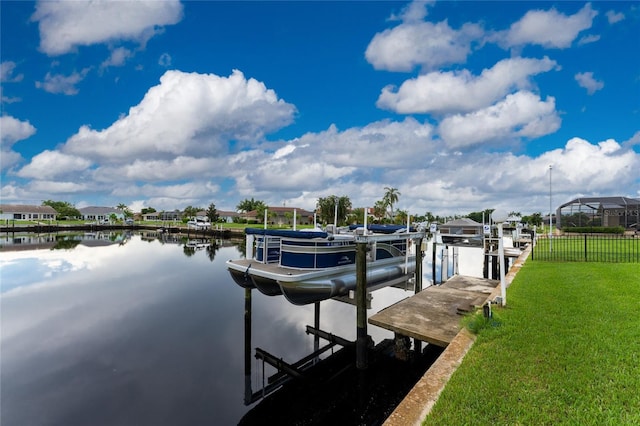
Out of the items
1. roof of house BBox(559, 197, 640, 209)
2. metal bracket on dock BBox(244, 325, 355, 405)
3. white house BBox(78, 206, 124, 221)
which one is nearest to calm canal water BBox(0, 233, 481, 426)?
metal bracket on dock BBox(244, 325, 355, 405)

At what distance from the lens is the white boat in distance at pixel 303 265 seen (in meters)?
9.90

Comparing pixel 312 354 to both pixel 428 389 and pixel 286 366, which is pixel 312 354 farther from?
pixel 428 389

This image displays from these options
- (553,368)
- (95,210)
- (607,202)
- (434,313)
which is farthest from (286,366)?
(95,210)

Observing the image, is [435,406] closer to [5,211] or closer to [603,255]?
[603,255]

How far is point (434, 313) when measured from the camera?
323 inches

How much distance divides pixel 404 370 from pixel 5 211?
117863 mm

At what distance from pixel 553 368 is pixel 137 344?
1241cm

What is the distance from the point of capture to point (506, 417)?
11.3 feet

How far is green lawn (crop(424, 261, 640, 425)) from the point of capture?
346 centimetres

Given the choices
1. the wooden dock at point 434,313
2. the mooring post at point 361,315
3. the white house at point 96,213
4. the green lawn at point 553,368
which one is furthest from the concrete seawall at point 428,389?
the white house at point 96,213

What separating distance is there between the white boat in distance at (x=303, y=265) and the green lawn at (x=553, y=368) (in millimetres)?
5050

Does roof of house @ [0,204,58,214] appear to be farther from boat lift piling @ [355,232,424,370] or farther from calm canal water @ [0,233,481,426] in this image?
boat lift piling @ [355,232,424,370]

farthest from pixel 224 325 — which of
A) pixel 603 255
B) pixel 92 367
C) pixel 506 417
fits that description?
pixel 603 255

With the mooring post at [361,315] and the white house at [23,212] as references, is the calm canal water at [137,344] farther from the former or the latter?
the white house at [23,212]
